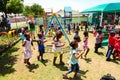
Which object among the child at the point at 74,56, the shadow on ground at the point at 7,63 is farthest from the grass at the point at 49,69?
the child at the point at 74,56

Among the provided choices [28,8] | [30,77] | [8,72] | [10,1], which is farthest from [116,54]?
[28,8]

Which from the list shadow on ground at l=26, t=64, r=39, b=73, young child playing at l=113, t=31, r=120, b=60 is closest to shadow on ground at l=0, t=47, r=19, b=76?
shadow on ground at l=26, t=64, r=39, b=73

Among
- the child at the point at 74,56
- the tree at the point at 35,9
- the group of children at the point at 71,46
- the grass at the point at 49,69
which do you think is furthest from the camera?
the tree at the point at 35,9

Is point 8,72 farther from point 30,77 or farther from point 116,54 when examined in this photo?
point 116,54

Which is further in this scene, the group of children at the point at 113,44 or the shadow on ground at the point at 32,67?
the group of children at the point at 113,44

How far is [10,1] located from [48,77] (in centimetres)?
2123

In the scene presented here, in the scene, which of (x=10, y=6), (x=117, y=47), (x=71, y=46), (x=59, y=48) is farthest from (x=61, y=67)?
(x=10, y=6)

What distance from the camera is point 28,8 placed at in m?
72.8

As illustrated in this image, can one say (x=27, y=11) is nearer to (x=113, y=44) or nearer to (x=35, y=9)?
(x=35, y=9)

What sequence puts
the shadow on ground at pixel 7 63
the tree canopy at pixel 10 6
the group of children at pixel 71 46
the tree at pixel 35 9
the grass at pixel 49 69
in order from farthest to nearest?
1. the tree at pixel 35 9
2. the tree canopy at pixel 10 6
3. the shadow on ground at pixel 7 63
4. the grass at pixel 49 69
5. the group of children at pixel 71 46

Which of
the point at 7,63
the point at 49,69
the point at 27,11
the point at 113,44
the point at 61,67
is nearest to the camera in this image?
the point at 49,69

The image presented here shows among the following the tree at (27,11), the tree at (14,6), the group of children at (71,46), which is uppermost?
the tree at (14,6)

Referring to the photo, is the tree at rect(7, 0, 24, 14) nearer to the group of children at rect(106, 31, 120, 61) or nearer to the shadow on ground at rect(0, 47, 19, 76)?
the shadow on ground at rect(0, 47, 19, 76)

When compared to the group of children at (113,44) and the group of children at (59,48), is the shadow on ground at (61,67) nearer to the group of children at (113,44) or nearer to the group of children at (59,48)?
the group of children at (59,48)
